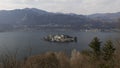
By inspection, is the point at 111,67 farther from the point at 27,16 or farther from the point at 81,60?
the point at 27,16

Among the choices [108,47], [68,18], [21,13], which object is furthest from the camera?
[21,13]

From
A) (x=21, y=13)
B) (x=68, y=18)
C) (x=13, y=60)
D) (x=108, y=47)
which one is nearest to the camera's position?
(x=13, y=60)

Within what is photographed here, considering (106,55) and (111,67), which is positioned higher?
(111,67)

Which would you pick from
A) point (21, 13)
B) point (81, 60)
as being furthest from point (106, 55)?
point (21, 13)

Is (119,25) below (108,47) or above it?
above

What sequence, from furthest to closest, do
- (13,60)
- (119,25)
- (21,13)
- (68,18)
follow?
(21,13), (68,18), (119,25), (13,60)

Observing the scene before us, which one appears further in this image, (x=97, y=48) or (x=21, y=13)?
(x=21, y=13)

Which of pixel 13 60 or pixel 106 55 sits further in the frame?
pixel 106 55

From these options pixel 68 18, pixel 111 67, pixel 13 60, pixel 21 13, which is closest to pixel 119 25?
pixel 111 67

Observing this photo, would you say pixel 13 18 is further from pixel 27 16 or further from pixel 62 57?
pixel 62 57
